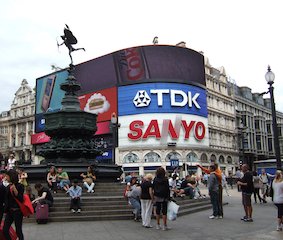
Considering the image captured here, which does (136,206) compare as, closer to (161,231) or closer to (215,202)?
(161,231)

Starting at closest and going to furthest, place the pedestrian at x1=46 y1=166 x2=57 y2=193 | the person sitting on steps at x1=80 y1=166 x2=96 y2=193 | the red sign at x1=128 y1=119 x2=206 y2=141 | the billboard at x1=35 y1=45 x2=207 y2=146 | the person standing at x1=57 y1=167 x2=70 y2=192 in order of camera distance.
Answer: the pedestrian at x1=46 y1=166 x2=57 y2=193 < the person standing at x1=57 y1=167 x2=70 y2=192 < the person sitting on steps at x1=80 y1=166 x2=96 y2=193 < the red sign at x1=128 y1=119 x2=206 y2=141 < the billboard at x1=35 y1=45 x2=207 y2=146

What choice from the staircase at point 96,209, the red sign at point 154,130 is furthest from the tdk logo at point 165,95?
the staircase at point 96,209

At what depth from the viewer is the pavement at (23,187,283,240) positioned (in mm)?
8969

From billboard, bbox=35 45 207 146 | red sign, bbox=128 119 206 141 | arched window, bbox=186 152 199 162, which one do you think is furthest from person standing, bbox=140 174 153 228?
arched window, bbox=186 152 199 162

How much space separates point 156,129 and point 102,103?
441 inches

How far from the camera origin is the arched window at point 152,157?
55969 millimetres

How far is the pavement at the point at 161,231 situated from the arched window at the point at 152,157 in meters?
43.8

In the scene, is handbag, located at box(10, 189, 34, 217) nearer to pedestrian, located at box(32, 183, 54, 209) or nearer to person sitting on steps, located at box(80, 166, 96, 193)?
pedestrian, located at box(32, 183, 54, 209)

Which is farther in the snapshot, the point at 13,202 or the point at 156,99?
the point at 156,99

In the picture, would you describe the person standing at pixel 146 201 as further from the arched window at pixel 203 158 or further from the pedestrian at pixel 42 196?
the arched window at pixel 203 158

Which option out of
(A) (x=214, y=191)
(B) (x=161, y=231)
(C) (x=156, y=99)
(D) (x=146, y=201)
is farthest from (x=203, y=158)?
(B) (x=161, y=231)

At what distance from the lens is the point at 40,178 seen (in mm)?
15719

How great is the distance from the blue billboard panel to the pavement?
4439cm

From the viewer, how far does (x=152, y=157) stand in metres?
56.1
